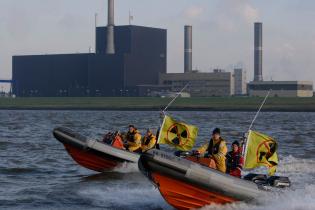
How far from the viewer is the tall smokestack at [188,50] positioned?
16950 centimetres

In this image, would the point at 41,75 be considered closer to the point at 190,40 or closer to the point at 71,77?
the point at 71,77

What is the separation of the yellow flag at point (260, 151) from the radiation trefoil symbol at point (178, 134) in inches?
117

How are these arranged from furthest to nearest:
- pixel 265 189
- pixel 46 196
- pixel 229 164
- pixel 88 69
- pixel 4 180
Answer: pixel 88 69 < pixel 4 180 < pixel 46 196 < pixel 229 164 < pixel 265 189

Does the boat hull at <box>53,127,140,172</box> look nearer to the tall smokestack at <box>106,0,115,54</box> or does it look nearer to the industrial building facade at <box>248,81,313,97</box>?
the industrial building facade at <box>248,81,313,97</box>

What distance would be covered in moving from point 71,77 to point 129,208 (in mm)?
149261

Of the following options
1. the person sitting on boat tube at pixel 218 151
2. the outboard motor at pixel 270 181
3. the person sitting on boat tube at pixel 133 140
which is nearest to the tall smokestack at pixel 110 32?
the person sitting on boat tube at pixel 133 140

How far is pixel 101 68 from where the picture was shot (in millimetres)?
159625

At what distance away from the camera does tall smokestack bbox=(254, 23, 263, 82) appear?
16388 cm

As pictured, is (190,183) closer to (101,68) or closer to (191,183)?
(191,183)

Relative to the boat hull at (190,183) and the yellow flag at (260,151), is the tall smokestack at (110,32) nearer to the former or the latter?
the yellow flag at (260,151)

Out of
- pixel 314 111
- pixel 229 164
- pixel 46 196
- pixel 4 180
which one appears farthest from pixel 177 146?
pixel 314 111

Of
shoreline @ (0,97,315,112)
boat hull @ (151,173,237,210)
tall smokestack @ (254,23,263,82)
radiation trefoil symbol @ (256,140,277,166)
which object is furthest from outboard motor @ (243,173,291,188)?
tall smokestack @ (254,23,263,82)

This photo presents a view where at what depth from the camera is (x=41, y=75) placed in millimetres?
166625

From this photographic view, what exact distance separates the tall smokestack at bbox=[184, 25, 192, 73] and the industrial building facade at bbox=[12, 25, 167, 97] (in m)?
5.31
